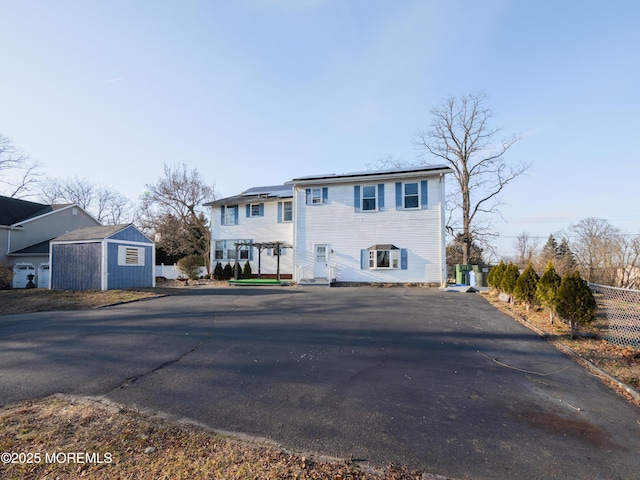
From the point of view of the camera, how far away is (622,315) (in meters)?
6.66

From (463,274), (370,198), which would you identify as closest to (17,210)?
(370,198)

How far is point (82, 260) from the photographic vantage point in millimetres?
14984

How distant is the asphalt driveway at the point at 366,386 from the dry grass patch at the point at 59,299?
3.19 meters

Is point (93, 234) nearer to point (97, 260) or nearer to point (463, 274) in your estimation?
point (97, 260)

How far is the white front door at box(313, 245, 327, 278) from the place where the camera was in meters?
19.7

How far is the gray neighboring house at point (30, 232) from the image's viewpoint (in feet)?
62.7

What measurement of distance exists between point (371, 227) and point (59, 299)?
14860mm

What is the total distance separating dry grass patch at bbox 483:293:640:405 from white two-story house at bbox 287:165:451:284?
937cm

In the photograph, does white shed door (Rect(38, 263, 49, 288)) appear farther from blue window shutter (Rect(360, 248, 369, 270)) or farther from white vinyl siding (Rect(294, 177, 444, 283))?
blue window shutter (Rect(360, 248, 369, 270))

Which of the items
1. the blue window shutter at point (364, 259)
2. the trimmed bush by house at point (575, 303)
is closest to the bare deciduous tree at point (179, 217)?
the blue window shutter at point (364, 259)

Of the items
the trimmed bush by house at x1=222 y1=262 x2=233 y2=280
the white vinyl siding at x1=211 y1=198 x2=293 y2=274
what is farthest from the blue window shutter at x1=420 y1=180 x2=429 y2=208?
the trimmed bush by house at x1=222 y1=262 x2=233 y2=280

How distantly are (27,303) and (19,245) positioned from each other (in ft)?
A: 39.9

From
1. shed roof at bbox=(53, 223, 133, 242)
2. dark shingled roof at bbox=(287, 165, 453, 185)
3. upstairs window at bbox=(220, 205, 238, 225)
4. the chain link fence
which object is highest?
dark shingled roof at bbox=(287, 165, 453, 185)

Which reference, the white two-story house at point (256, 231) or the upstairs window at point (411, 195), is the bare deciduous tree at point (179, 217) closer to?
the white two-story house at point (256, 231)
